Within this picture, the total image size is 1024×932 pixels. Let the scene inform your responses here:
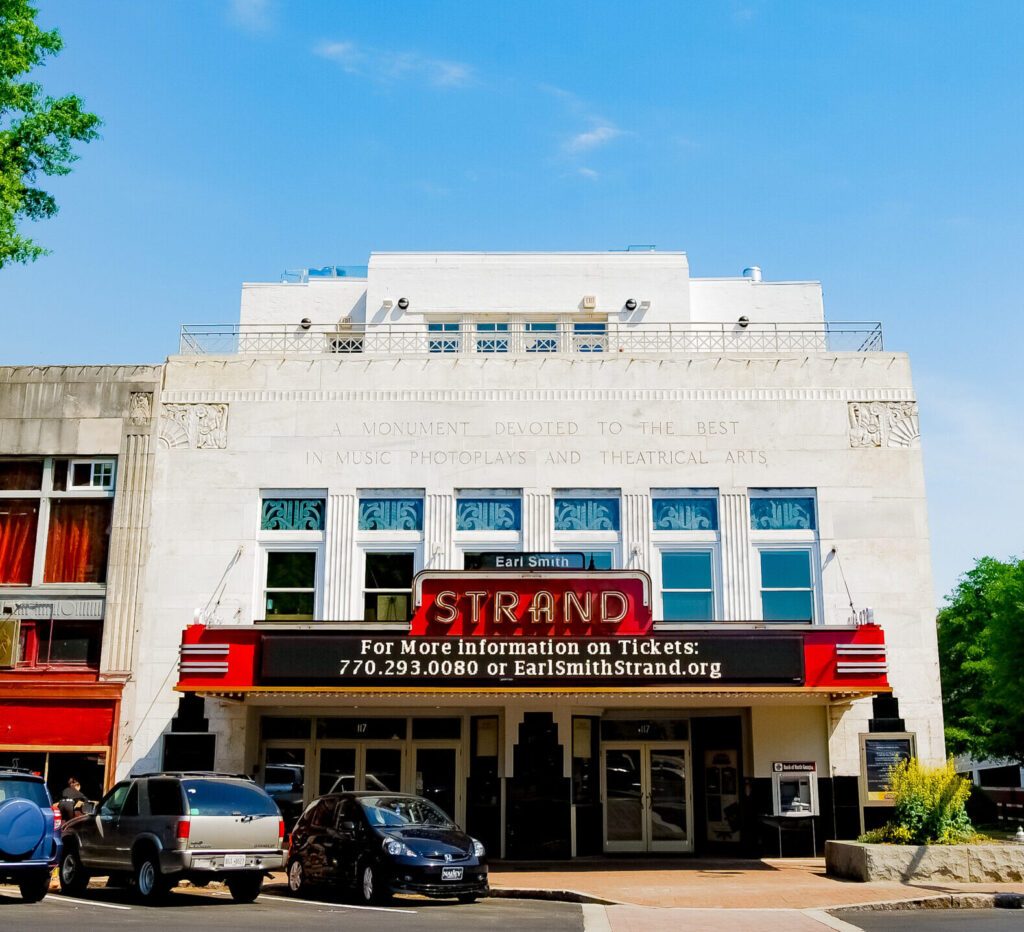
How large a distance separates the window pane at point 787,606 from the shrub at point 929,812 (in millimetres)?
5676

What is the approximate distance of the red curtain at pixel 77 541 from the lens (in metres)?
25.3

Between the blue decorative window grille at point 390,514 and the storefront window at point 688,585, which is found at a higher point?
the blue decorative window grille at point 390,514

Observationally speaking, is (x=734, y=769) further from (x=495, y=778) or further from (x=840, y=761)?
(x=495, y=778)

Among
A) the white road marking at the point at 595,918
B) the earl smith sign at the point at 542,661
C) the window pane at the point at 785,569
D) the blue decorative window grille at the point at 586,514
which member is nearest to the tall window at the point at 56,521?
the earl smith sign at the point at 542,661

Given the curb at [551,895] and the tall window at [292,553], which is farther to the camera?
the tall window at [292,553]

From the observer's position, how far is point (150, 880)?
1611 centimetres

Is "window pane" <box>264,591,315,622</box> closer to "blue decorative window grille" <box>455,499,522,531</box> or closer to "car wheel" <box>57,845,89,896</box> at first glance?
"blue decorative window grille" <box>455,499,522,531</box>

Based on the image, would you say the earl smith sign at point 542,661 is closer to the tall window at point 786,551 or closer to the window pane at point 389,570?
the tall window at point 786,551

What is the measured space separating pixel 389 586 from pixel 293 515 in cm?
264

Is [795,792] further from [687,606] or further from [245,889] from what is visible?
[245,889]

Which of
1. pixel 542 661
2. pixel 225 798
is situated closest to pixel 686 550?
pixel 542 661

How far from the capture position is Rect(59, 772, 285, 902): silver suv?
51.8ft


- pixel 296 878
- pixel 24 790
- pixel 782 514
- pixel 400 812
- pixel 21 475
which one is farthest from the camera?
pixel 21 475

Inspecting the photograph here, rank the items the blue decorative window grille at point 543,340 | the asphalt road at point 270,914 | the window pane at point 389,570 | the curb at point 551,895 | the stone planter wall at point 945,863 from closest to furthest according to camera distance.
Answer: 1. the asphalt road at point 270,914
2. the curb at point 551,895
3. the stone planter wall at point 945,863
4. the window pane at point 389,570
5. the blue decorative window grille at point 543,340
